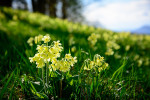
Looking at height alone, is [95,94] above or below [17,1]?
below

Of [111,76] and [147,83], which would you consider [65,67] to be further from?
Answer: [147,83]

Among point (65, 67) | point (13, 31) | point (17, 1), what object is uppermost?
point (17, 1)

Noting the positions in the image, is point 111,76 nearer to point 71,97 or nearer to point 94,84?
point 94,84

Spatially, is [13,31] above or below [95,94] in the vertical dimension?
above

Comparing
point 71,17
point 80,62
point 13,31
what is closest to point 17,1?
point 71,17

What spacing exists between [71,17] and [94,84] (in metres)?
21.5

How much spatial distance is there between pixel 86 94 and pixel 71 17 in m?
21.5

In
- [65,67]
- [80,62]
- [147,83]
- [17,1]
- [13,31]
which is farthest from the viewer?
[17,1]

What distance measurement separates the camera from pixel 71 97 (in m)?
1.21

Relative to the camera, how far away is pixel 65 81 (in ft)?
4.25

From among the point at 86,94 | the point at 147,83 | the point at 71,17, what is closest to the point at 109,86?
the point at 86,94

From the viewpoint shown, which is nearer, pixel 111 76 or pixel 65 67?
pixel 65 67

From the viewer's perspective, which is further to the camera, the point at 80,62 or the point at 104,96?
the point at 80,62

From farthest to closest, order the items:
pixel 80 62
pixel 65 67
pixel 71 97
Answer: pixel 80 62 < pixel 71 97 < pixel 65 67
